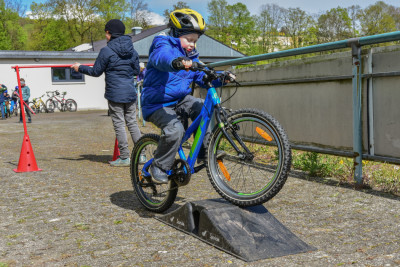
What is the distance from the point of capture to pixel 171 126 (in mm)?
4113

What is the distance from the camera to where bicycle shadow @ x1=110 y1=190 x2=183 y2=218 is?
4578mm

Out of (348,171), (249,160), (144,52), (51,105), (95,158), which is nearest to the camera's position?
(249,160)

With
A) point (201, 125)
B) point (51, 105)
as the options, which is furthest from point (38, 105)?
point (201, 125)


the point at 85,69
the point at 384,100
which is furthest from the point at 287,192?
the point at 85,69

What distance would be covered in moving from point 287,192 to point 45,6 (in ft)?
198

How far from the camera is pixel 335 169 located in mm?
6051

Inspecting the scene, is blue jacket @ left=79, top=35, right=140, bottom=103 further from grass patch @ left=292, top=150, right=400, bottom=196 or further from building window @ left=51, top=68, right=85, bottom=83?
building window @ left=51, top=68, right=85, bottom=83

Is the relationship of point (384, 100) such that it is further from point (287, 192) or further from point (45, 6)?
point (45, 6)

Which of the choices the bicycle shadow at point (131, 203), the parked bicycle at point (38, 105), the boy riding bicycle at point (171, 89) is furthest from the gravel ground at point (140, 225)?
the parked bicycle at point (38, 105)

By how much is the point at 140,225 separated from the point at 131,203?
891 millimetres

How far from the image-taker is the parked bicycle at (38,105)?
30172 millimetres

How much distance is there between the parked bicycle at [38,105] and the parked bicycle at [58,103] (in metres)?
0.31

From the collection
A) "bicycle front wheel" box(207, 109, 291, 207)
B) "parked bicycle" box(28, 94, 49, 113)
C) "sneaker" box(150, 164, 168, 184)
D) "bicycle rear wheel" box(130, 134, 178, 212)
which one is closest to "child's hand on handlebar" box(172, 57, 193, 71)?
"bicycle front wheel" box(207, 109, 291, 207)

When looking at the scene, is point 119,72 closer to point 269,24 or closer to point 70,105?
point 70,105
